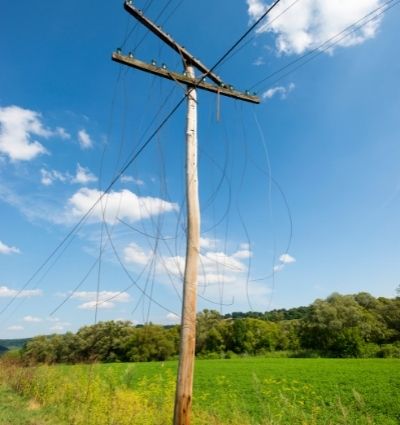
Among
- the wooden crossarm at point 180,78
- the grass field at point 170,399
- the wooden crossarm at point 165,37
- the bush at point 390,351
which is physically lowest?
the grass field at point 170,399

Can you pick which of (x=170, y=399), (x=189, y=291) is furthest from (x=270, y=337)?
(x=189, y=291)

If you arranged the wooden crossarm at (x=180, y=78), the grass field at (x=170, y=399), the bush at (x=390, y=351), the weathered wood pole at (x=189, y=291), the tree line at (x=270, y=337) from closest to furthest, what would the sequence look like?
the weathered wood pole at (x=189, y=291) → the wooden crossarm at (x=180, y=78) → the grass field at (x=170, y=399) → the bush at (x=390, y=351) → the tree line at (x=270, y=337)

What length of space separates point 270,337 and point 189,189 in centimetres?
6735

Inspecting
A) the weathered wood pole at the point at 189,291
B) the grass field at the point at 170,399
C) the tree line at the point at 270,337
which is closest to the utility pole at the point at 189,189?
the weathered wood pole at the point at 189,291

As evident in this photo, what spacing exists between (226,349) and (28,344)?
35307 millimetres

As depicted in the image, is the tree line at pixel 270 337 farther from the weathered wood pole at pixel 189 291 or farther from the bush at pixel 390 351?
the weathered wood pole at pixel 189 291

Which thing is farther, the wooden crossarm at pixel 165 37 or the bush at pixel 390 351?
the bush at pixel 390 351

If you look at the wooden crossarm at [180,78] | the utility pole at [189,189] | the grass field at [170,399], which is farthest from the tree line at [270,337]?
the utility pole at [189,189]

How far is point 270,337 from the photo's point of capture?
66.8 metres

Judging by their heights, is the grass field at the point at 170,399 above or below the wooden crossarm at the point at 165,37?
below

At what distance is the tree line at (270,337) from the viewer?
5556 centimetres

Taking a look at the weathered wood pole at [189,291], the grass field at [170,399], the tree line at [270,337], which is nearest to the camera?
the weathered wood pole at [189,291]

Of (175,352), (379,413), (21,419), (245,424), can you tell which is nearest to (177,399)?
(245,424)

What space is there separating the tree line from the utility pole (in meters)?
53.4
